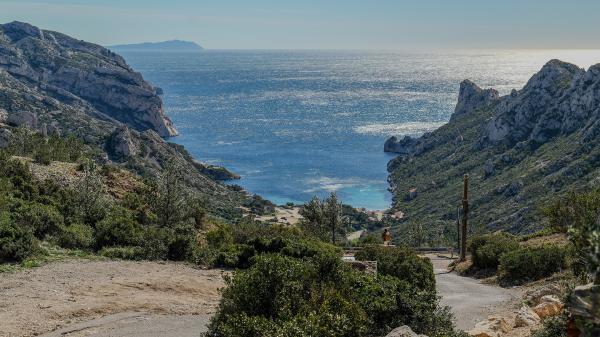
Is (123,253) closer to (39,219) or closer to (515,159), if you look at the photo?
(39,219)

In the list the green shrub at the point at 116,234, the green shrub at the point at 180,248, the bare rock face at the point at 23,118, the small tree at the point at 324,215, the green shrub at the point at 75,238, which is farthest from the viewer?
the bare rock face at the point at 23,118

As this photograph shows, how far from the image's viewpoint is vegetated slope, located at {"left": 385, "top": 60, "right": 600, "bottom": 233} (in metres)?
74.1

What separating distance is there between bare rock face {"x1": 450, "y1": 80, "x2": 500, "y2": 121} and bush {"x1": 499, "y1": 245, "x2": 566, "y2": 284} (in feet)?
402

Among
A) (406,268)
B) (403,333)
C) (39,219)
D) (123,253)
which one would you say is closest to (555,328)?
(403,333)

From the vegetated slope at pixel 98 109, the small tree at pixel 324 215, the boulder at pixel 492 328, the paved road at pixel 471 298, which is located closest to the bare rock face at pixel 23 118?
the vegetated slope at pixel 98 109

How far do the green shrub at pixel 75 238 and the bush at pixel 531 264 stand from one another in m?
19.1

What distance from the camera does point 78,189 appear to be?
31344 millimetres

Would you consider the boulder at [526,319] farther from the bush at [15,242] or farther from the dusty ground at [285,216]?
the dusty ground at [285,216]

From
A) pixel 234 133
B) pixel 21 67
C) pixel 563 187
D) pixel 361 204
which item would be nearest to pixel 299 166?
pixel 361 204

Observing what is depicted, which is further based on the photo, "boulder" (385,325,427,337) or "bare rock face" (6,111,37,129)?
"bare rock face" (6,111,37,129)

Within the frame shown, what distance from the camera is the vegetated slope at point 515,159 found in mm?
74062

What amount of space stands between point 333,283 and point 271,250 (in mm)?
10271

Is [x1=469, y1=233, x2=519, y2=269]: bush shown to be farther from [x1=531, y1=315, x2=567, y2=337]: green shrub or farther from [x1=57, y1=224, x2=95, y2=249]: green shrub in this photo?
[x1=57, y1=224, x2=95, y2=249]: green shrub

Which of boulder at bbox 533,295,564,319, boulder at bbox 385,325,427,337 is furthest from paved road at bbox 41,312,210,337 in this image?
boulder at bbox 533,295,564,319
